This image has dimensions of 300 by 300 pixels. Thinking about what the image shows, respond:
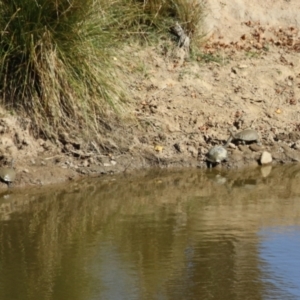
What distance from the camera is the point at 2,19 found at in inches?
302

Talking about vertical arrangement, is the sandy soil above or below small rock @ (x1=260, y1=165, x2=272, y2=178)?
above

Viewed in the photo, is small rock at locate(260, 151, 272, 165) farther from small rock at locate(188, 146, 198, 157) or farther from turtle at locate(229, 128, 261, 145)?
small rock at locate(188, 146, 198, 157)

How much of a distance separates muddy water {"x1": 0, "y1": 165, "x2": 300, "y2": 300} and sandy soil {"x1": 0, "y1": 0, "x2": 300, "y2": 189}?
10.9 inches

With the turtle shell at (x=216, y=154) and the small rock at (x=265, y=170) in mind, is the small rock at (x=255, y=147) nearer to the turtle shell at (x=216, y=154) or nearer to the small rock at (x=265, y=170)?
the small rock at (x=265, y=170)

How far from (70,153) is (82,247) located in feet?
6.71

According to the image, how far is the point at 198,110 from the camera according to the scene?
27.6ft

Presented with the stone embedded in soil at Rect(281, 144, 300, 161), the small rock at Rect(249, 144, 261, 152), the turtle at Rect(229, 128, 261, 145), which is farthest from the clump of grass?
the stone embedded in soil at Rect(281, 144, 300, 161)

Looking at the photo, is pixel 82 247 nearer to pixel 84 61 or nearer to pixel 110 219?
pixel 110 219

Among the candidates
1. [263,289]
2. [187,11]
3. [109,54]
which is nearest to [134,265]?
[263,289]

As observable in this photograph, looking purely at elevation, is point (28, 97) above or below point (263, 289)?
above

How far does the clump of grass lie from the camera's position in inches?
298

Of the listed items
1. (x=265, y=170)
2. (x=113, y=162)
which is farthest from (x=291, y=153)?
(x=113, y=162)

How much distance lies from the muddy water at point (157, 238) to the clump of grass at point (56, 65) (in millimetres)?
745

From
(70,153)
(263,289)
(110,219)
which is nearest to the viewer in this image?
(263,289)
